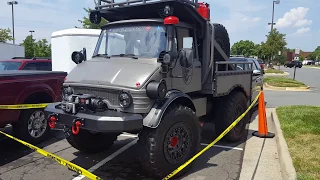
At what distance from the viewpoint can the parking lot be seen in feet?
16.4

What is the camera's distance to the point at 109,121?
13.4 feet

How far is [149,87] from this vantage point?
432 centimetres

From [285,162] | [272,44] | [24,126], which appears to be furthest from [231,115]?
[272,44]

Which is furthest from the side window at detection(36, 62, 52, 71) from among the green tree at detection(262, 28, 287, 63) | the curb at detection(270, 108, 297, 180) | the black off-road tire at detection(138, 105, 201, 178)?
the green tree at detection(262, 28, 287, 63)

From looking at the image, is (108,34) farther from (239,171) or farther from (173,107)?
(239,171)

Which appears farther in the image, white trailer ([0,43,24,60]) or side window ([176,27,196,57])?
white trailer ([0,43,24,60])

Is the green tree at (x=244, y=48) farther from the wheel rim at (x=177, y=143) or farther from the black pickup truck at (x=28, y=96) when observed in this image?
the wheel rim at (x=177, y=143)

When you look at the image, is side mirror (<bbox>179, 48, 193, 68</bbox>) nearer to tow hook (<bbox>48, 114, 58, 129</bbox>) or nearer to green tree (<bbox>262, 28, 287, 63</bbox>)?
tow hook (<bbox>48, 114, 58, 129</bbox>)

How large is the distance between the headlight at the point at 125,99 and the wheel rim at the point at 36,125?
9.56 ft

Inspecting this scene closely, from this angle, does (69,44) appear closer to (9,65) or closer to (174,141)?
(9,65)

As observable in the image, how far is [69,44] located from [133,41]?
19.8 feet

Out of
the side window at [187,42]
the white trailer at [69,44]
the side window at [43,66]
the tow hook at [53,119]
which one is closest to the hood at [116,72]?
the tow hook at [53,119]

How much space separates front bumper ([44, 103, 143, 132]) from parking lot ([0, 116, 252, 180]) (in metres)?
1.09

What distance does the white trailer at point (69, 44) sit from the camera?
10.6m
